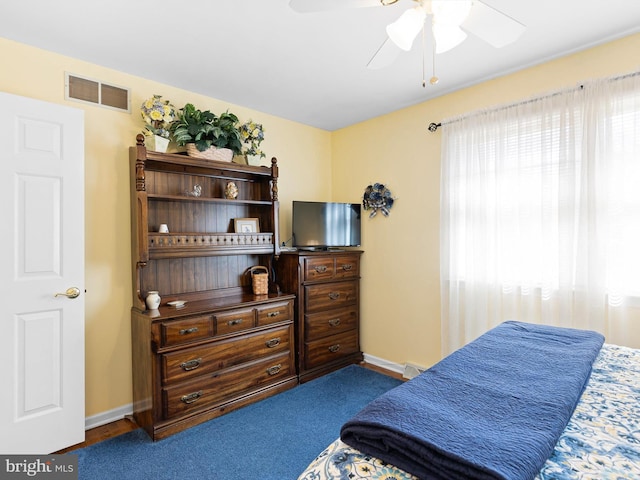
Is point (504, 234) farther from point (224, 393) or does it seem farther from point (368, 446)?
point (224, 393)

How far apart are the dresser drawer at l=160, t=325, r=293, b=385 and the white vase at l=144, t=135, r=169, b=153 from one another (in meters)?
1.50

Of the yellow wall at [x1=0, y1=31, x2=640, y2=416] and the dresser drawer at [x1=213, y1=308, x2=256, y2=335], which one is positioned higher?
the yellow wall at [x1=0, y1=31, x2=640, y2=416]

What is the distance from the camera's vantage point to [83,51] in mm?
2301

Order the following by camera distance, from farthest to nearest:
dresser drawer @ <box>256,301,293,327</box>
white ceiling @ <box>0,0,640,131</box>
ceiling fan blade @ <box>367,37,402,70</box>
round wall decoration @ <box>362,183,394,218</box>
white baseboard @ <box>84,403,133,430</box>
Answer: round wall decoration @ <box>362,183,394,218</box>
dresser drawer @ <box>256,301,293,327</box>
white baseboard @ <box>84,403,133,430</box>
white ceiling @ <box>0,0,640,131</box>
ceiling fan blade @ <box>367,37,402,70</box>

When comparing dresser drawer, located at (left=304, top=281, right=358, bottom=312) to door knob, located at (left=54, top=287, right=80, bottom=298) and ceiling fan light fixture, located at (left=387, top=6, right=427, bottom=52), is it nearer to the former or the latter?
door knob, located at (left=54, top=287, right=80, bottom=298)

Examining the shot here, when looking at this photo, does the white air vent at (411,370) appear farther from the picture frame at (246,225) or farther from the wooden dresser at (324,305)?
the picture frame at (246,225)

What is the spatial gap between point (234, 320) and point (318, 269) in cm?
99

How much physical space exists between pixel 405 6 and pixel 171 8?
1304 millimetres

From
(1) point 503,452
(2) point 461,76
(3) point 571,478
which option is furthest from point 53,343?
(2) point 461,76

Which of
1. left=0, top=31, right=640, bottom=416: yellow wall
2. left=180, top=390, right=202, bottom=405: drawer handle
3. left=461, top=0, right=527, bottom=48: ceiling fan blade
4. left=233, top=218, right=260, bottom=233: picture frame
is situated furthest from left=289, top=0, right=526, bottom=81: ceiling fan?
left=180, top=390, right=202, bottom=405: drawer handle

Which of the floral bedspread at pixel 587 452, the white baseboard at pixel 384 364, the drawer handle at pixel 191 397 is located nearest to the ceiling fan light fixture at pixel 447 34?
the floral bedspread at pixel 587 452

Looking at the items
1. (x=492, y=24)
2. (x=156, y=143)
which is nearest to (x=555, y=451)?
(x=492, y=24)

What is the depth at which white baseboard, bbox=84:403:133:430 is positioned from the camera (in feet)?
8.07

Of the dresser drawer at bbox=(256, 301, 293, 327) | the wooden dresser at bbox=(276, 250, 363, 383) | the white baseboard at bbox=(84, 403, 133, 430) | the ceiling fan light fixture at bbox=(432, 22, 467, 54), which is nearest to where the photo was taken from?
the ceiling fan light fixture at bbox=(432, 22, 467, 54)
